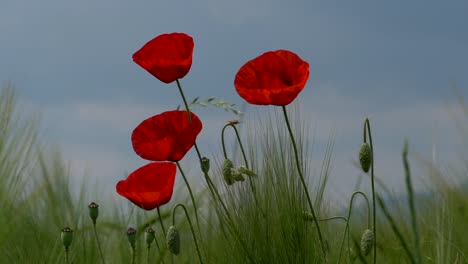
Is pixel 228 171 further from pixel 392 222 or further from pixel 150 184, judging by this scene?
pixel 392 222

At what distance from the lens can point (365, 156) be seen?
1.01 m

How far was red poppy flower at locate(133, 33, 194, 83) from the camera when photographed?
1149 mm

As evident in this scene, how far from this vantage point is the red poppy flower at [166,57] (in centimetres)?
115

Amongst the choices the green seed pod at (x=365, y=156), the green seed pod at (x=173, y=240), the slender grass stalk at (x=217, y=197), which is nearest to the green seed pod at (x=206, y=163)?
the slender grass stalk at (x=217, y=197)

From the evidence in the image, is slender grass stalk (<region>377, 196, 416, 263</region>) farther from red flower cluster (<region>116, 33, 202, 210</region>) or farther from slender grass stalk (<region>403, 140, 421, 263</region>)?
red flower cluster (<region>116, 33, 202, 210</region>)

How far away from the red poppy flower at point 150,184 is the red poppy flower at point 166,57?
0.17m

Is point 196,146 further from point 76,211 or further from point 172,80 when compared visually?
point 76,211

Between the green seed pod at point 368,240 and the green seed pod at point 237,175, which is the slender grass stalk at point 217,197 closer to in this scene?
the green seed pod at point 237,175

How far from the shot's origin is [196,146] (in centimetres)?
115

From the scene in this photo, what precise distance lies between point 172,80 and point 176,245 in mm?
294

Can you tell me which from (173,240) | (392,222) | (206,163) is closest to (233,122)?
(206,163)

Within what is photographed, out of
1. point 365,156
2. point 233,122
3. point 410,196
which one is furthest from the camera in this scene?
point 233,122

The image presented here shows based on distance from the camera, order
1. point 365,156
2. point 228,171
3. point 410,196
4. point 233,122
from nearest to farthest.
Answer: point 410,196 → point 365,156 → point 228,171 → point 233,122

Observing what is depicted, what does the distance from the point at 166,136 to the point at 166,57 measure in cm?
14
